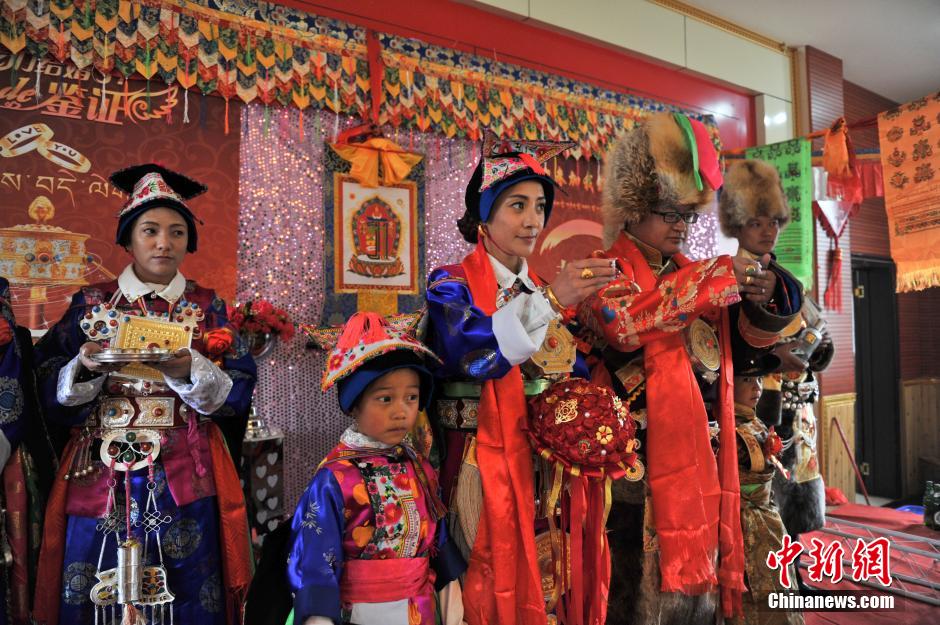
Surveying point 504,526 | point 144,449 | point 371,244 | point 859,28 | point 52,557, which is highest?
point 859,28

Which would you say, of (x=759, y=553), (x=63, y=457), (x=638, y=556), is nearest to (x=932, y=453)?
(x=759, y=553)

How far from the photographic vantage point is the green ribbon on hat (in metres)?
2.23

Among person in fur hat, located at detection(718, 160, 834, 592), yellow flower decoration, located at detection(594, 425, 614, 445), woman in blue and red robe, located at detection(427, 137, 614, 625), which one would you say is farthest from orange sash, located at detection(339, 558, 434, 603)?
person in fur hat, located at detection(718, 160, 834, 592)

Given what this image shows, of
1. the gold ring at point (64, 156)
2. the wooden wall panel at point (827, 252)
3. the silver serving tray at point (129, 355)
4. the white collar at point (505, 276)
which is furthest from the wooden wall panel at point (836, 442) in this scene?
the gold ring at point (64, 156)

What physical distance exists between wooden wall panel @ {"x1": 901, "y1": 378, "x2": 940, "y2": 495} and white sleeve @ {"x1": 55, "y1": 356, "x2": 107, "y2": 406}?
8957 mm

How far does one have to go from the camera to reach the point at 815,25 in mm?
5980

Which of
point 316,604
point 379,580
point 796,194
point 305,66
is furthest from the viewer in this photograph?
point 796,194

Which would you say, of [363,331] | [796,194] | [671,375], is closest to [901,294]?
[796,194]

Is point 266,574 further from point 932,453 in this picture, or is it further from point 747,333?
point 932,453

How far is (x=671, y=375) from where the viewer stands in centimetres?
220

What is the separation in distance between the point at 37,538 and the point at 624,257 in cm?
229

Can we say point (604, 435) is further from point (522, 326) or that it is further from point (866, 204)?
point (866, 204)

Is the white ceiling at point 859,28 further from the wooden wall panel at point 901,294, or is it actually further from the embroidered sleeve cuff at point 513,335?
the embroidered sleeve cuff at point 513,335

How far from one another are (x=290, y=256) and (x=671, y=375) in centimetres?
228
